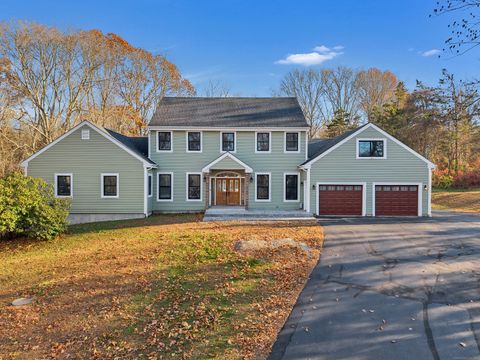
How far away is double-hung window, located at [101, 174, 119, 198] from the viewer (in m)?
17.5

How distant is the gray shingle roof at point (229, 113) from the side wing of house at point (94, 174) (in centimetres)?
325

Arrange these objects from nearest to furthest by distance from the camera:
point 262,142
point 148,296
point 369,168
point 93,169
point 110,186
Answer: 1. point 148,296
2. point 93,169
3. point 110,186
4. point 369,168
5. point 262,142

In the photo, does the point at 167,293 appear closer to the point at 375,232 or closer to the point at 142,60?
the point at 375,232

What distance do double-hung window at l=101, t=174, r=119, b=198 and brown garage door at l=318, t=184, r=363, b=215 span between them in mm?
11906

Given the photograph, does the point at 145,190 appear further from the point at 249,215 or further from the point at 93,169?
the point at 249,215

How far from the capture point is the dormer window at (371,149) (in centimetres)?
1789

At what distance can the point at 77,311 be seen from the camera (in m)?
5.79

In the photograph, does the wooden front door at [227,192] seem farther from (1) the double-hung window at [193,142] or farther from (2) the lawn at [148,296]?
(2) the lawn at [148,296]

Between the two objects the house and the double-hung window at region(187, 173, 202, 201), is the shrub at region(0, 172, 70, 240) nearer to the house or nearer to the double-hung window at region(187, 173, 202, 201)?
the house

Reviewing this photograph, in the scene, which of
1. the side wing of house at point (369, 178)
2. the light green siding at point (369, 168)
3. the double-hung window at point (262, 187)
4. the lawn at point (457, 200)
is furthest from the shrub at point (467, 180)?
the double-hung window at point (262, 187)

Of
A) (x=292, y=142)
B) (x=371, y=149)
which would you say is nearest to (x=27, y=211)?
(x=292, y=142)

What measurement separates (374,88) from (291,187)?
2854 cm

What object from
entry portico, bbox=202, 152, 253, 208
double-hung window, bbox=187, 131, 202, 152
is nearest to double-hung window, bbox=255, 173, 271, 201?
entry portico, bbox=202, 152, 253, 208

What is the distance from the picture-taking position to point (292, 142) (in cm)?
1931
